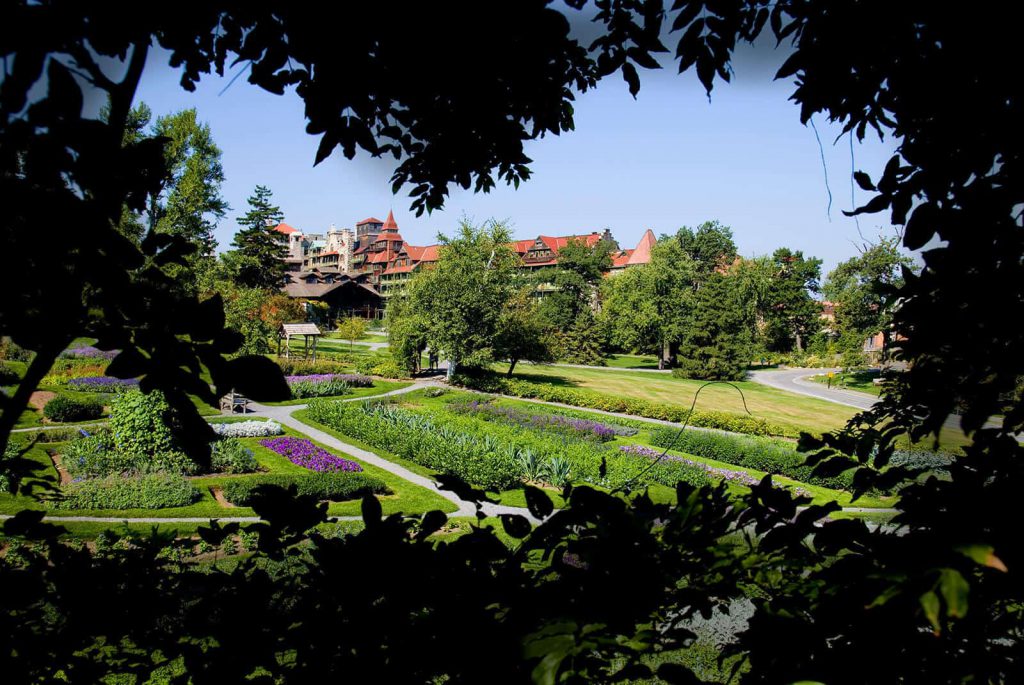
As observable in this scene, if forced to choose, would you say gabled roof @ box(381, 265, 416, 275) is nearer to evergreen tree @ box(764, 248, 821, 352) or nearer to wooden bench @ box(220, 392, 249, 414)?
evergreen tree @ box(764, 248, 821, 352)

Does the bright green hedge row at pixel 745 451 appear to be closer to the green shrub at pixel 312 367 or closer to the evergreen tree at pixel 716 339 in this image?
the green shrub at pixel 312 367

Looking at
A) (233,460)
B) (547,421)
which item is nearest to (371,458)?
(233,460)

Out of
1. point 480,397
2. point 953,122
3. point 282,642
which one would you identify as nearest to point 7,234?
point 282,642

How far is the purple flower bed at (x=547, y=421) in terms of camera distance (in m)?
19.3


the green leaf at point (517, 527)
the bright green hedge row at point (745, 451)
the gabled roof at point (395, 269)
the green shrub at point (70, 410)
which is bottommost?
the bright green hedge row at point (745, 451)

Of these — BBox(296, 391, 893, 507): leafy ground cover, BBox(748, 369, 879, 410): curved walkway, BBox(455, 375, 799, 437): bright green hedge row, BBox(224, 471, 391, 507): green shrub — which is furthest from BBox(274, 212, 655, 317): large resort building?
BBox(224, 471, 391, 507): green shrub

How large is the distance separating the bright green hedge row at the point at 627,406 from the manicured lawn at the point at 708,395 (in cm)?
165

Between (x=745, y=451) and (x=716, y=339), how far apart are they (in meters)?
25.1

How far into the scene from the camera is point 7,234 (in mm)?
1235

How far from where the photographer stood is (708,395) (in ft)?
109

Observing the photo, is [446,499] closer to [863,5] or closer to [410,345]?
[863,5]

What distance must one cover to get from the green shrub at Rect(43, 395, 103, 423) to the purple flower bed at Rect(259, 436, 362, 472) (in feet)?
18.4

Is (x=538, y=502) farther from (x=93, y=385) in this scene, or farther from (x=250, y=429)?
(x=93, y=385)

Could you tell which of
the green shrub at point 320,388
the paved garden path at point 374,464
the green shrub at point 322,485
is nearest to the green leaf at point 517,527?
the paved garden path at point 374,464
